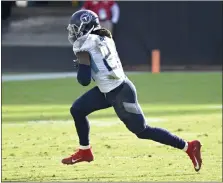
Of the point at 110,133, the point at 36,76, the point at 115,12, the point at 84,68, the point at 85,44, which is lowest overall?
the point at 36,76

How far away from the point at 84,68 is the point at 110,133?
145 inches

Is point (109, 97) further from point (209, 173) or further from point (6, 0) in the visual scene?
point (6, 0)

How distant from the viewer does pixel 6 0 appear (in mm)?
20125

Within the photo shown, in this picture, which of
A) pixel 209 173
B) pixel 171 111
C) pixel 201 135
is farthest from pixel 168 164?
pixel 171 111

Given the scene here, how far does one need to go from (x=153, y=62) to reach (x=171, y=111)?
719 centimetres

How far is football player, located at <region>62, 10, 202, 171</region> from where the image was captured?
6.88 metres

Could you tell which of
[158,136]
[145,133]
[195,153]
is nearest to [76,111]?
[145,133]

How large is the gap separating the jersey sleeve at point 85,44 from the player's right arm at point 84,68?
0.14 ft

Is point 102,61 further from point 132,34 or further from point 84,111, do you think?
point 132,34

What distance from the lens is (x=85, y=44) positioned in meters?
6.88

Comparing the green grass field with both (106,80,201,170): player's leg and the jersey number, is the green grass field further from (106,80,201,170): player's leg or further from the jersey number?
the jersey number

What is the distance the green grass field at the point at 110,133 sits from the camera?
7.44 meters

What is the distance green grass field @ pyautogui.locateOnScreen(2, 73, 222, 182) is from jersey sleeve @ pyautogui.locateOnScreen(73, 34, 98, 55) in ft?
4.26

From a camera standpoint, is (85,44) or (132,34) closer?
(85,44)
